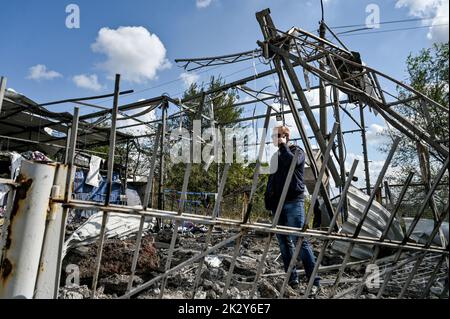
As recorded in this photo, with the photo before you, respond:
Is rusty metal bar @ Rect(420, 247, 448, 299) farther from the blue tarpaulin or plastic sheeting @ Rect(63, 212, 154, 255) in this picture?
the blue tarpaulin

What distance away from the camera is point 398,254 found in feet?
7.15

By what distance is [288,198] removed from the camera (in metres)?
3.37

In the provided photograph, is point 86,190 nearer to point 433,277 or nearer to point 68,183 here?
point 68,183

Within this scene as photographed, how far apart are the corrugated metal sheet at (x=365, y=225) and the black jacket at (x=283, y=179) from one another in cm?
191

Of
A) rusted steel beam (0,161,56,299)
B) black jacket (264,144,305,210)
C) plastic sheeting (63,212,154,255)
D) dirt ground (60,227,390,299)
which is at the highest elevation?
black jacket (264,144,305,210)

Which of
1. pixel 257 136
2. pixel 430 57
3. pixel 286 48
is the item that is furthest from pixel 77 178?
pixel 430 57

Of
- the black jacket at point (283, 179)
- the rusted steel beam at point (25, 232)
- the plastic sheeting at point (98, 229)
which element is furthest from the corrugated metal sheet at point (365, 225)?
the rusted steel beam at point (25, 232)

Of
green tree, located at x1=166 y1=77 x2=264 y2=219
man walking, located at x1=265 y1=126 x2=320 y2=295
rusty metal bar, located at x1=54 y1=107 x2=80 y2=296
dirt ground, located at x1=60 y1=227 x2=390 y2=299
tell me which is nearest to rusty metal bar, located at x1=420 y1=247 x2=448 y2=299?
dirt ground, located at x1=60 y1=227 x2=390 y2=299

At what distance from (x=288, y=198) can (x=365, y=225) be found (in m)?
2.26

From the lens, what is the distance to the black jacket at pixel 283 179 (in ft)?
11.0

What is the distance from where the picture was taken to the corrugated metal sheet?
4539 millimetres
